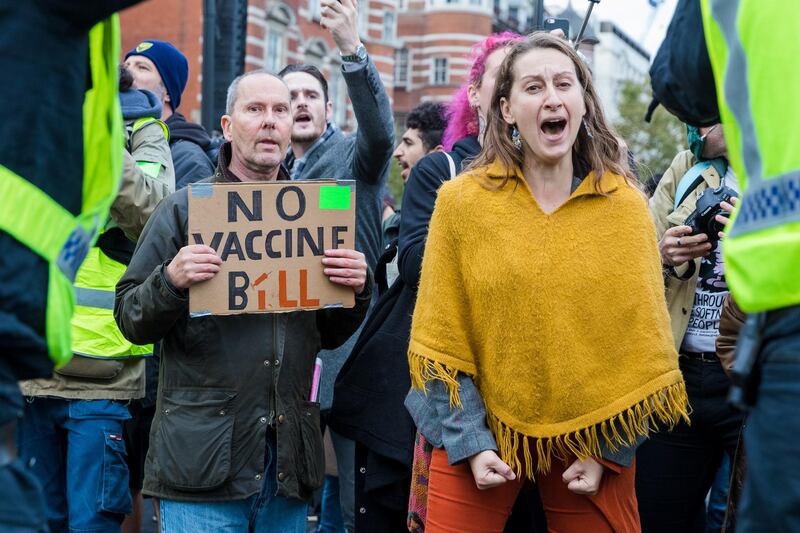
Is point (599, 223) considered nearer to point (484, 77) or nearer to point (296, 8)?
point (484, 77)

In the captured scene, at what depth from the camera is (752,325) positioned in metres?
2.31

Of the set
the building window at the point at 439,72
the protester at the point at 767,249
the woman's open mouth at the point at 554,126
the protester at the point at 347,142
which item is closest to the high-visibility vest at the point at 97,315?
the protester at the point at 347,142

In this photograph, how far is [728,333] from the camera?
4098 mm

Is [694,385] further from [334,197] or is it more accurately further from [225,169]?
[225,169]

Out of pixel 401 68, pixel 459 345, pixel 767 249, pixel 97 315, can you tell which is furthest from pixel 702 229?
pixel 401 68

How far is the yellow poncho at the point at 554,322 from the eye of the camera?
367 cm

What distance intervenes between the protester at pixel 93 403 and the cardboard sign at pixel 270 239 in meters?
0.98

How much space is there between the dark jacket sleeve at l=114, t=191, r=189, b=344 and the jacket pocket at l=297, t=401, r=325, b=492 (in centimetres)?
61

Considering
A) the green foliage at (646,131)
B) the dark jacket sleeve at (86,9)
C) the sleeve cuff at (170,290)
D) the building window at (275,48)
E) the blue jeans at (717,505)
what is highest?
the building window at (275,48)

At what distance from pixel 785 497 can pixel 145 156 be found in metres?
3.82

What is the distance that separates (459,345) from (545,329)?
11.9 inches

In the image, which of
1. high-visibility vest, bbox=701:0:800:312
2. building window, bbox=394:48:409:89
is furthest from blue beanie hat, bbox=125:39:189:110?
building window, bbox=394:48:409:89

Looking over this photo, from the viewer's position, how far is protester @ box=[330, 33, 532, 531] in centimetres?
469

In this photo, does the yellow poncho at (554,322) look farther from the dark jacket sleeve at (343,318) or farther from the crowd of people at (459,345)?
the dark jacket sleeve at (343,318)
